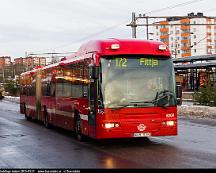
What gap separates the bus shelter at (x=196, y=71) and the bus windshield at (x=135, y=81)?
2883cm

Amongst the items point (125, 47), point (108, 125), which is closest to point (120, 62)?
point (125, 47)

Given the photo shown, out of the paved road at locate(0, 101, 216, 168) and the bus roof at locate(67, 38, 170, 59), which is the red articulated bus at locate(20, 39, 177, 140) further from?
the paved road at locate(0, 101, 216, 168)

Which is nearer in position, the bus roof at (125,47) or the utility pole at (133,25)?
the bus roof at (125,47)

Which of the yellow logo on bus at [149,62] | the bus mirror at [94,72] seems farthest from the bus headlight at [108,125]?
the yellow logo on bus at [149,62]

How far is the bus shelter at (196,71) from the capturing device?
43594mm

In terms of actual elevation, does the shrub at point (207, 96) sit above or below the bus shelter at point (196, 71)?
below

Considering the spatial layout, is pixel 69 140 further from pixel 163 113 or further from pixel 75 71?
pixel 163 113

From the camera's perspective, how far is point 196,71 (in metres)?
47.0

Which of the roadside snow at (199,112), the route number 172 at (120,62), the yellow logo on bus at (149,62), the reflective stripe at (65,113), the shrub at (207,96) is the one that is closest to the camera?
the route number 172 at (120,62)

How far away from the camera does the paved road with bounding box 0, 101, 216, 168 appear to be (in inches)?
396

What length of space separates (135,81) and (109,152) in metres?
2.06

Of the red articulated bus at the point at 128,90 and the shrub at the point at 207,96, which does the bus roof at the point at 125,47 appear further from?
the shrub at the point at 207,96

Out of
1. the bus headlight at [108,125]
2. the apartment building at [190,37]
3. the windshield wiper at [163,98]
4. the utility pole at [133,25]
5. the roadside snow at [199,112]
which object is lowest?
the roadside snow at [199,112]

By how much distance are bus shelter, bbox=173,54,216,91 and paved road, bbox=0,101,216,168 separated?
27.4 meters
